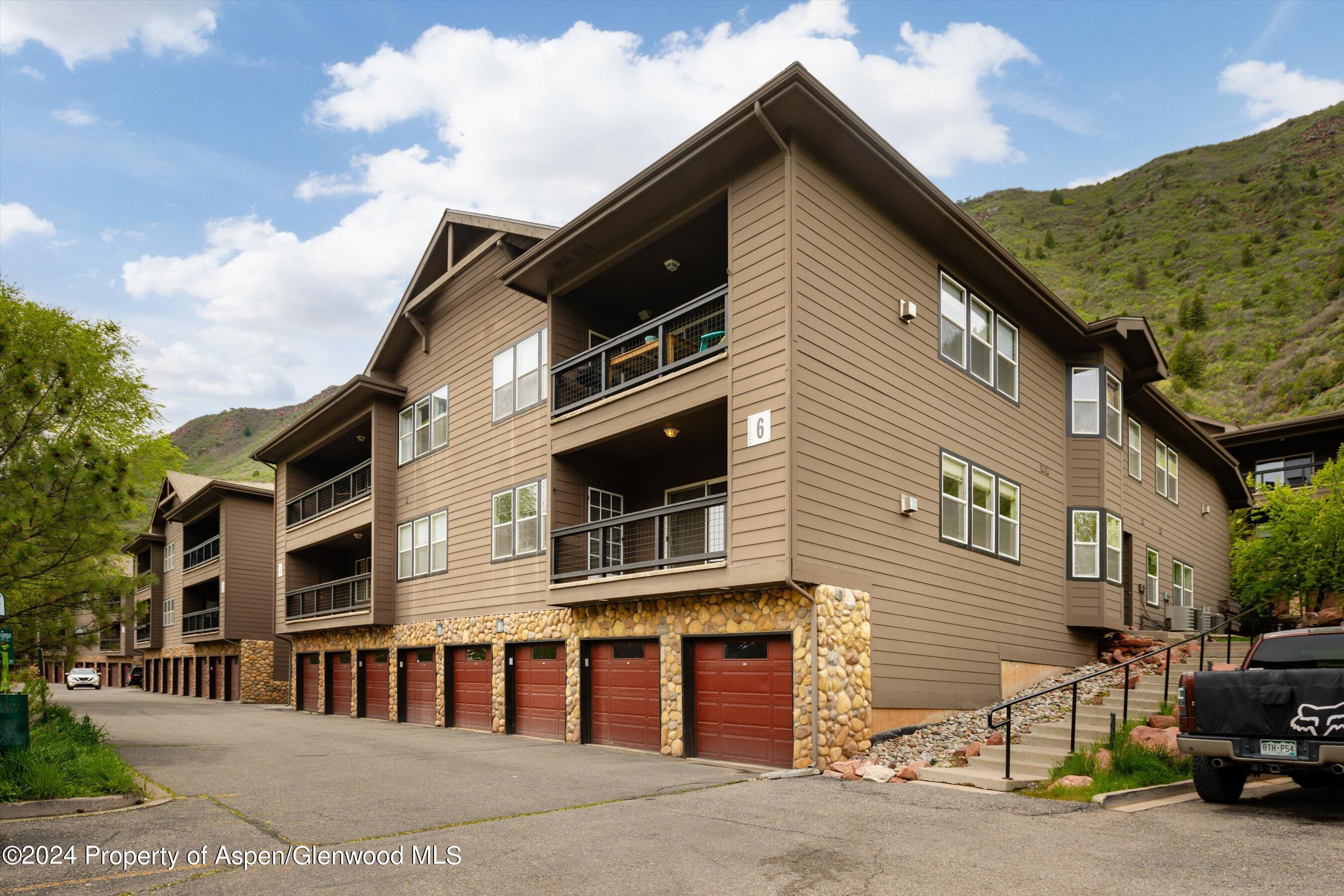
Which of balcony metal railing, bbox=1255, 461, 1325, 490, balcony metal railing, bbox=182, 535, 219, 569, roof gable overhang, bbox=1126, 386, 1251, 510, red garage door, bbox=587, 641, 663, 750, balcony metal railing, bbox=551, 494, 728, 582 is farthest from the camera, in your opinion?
balcony metal railing, bbox=182, 535, 219, 569

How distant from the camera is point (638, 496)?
1809cm

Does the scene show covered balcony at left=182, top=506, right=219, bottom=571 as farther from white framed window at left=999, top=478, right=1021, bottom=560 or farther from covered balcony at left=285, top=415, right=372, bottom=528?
white framed window at left=999, top=478, right=1021, bottom=560

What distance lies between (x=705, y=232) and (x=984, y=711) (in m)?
9.31

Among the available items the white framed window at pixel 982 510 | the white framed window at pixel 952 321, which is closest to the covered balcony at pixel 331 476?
the white framed window at pixel 952 321

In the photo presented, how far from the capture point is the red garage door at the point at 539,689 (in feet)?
56.6

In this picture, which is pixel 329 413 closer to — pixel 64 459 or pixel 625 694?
pixel 64 459

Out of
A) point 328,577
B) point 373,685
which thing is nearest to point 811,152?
point 373,685

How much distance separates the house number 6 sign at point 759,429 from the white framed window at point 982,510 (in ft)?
18.3

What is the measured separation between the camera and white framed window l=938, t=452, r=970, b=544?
15.6m

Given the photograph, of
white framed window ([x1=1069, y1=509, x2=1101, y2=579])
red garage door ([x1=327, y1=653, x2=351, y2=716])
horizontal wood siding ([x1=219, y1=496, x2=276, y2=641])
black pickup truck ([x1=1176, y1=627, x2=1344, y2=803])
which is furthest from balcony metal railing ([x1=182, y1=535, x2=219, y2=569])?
black pickup truck ([x1=1176, y1=627, x2=1344, y2=803])

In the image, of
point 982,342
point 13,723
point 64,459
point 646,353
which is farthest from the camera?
point 982,342

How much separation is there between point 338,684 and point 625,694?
15141 millimetres

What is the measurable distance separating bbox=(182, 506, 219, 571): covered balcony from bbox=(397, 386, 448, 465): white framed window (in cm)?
1882

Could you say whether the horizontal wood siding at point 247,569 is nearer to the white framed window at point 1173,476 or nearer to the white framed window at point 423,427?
the white framed window at point 423,427
